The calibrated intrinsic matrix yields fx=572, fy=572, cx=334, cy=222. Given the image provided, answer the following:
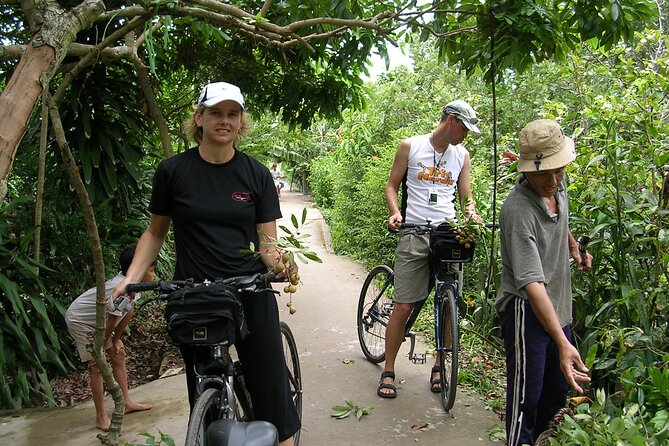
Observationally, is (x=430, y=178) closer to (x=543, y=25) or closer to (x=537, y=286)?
(x=543, y=25)

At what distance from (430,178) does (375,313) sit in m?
1.44

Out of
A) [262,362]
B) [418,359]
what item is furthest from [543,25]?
[262,362]

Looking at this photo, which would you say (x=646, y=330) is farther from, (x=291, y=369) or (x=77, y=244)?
(x=77, y=244)

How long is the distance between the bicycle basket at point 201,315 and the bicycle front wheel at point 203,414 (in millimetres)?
229

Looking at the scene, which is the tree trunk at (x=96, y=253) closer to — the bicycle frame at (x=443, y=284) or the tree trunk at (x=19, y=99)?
the tree trunk at (x=19, y=99)

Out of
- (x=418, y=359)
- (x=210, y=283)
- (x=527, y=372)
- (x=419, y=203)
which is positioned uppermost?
(x=419, y=203)

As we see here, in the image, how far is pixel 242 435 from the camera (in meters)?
1.80

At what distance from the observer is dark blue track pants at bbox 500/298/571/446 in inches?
104

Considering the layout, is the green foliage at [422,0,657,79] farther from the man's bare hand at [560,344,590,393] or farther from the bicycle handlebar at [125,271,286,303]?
the bicycle handlebar at [125,271,286,303]

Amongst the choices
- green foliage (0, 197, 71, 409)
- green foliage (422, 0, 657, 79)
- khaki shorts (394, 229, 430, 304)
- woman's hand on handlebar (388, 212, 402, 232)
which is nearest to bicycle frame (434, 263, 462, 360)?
khaki shorts (394, 229, 430, 304)

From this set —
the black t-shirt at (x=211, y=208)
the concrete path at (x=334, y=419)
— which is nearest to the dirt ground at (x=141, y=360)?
the concrete path at (x=334, y=419)

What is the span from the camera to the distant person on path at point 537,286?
2535 millimetres

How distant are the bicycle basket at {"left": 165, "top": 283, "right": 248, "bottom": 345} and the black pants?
379 mm

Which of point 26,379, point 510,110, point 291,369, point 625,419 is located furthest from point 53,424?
point 510,110
